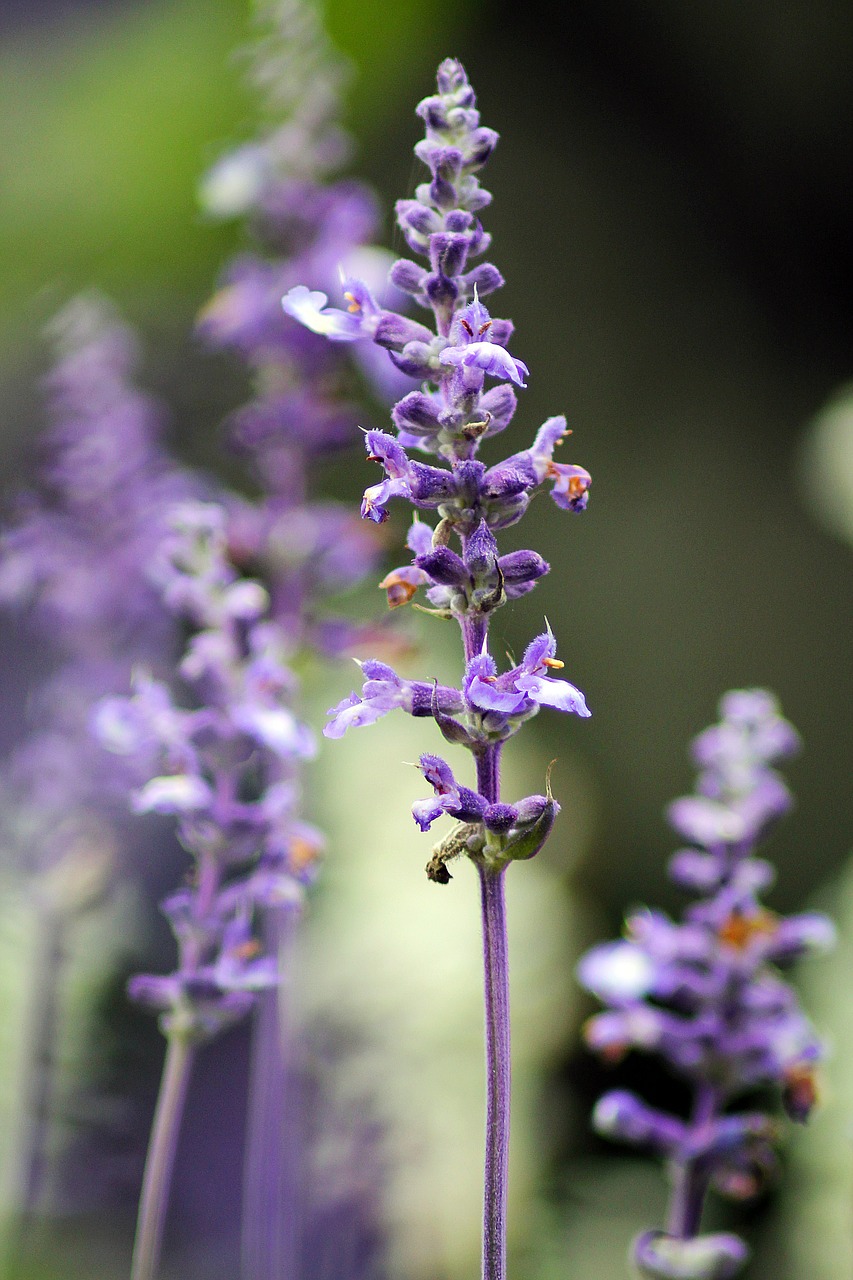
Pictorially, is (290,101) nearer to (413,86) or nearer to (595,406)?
(413,86)

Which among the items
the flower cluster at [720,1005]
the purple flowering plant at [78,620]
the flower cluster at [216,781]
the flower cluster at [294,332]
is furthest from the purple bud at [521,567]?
the purple flowering plant at [78,620]

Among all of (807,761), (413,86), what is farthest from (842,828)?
(413,86)

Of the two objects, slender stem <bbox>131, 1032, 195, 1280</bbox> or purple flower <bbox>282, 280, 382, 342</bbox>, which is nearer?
purple flower <bbox>282, 280, 382, 342</bbox>

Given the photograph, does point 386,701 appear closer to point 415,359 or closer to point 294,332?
point 415,359

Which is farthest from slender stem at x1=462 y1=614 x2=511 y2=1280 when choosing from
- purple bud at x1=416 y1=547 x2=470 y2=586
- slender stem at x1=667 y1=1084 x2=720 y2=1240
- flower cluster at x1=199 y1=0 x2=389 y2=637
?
flower cluster at x1=199 y1=0 x2=389 y2=637

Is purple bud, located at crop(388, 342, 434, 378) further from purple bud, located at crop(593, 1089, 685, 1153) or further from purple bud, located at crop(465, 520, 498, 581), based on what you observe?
purple bud, located at crop(593, 1089, 685, 1153)

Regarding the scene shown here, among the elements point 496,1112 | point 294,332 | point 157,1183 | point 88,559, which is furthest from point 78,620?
point 496,1112
